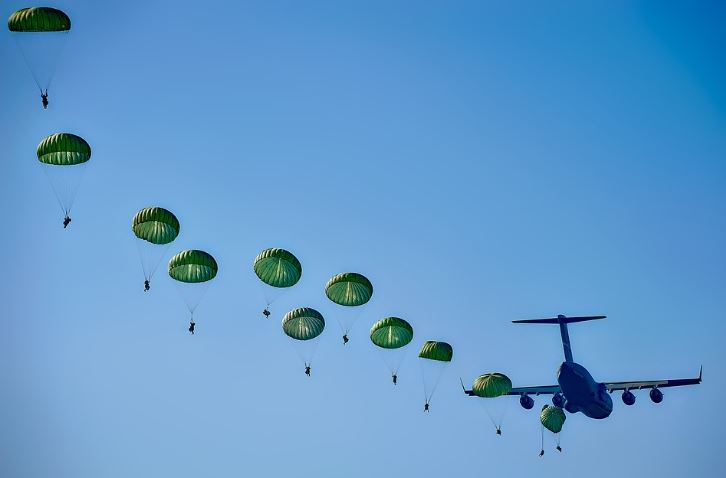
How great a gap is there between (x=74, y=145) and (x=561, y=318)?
4665 centimetres

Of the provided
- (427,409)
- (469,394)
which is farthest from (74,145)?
(469,394)

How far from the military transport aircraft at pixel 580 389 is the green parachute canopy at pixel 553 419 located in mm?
1022

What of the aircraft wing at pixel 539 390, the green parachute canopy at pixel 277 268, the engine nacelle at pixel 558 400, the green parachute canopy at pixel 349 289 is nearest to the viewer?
the green parachute canopy at pixel 277 268

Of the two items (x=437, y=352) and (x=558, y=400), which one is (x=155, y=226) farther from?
(x=558, y=400)

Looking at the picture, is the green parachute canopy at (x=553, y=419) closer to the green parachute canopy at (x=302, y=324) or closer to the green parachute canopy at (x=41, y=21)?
the green parachute canopy at (x=302, y=324)

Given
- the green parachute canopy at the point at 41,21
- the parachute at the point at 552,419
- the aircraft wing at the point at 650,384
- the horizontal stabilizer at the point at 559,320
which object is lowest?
the parachute at the point at 552,419

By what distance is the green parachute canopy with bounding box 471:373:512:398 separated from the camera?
51781 mm

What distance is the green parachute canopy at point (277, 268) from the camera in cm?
4447

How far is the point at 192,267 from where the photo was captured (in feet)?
149

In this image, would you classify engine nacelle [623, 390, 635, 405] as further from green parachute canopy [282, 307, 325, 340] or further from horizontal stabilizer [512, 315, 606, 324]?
green parachute canopy [282, 307, 325, 340]

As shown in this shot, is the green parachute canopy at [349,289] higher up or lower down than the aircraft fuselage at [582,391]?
higher up

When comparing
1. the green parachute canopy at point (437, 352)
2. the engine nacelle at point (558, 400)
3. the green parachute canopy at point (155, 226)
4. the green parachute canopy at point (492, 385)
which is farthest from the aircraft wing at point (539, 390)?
the green parachute canopy at point (155, 226)

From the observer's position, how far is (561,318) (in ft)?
232

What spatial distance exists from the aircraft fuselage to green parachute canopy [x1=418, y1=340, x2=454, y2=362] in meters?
14.6
